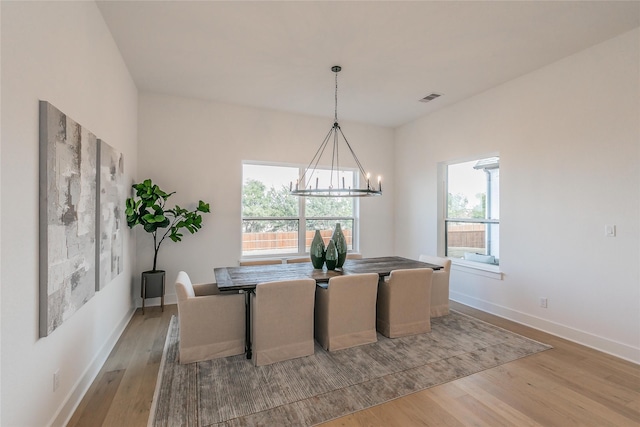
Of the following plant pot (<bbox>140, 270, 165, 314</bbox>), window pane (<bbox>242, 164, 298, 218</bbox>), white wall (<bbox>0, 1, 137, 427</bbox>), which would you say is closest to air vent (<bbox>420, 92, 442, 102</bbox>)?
window pane (<bbox>242, 164, 298, 218</bbox>)

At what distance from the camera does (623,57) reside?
2.92 meters

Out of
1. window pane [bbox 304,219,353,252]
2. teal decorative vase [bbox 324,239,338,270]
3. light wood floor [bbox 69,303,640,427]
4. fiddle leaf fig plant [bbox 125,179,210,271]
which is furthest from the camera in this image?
window pane [bbox 304,219,353,252]

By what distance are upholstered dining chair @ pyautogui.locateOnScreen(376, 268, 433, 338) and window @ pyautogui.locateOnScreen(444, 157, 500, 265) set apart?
1.61m

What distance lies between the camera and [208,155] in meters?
4.72

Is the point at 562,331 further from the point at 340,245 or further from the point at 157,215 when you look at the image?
the point at 157,215

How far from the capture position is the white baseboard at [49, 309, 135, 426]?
1945 millimetres

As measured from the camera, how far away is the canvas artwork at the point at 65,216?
1.69m

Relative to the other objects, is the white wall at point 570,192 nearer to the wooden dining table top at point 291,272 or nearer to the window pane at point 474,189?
the window pane at point 474,189

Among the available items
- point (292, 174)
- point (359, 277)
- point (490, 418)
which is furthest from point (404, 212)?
point (490, 418)

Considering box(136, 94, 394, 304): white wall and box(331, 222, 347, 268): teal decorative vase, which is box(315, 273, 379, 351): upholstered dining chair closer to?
box(331, 222, 347, 268): teal decorative vase

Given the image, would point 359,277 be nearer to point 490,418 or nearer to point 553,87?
point 490,418

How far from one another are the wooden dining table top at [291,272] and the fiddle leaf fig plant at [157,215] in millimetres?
1067

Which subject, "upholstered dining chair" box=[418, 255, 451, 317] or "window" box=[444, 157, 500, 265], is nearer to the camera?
"upholstered dining chair" box=[418, 255, 451, 317]

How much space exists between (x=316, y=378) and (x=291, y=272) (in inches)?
45.6
